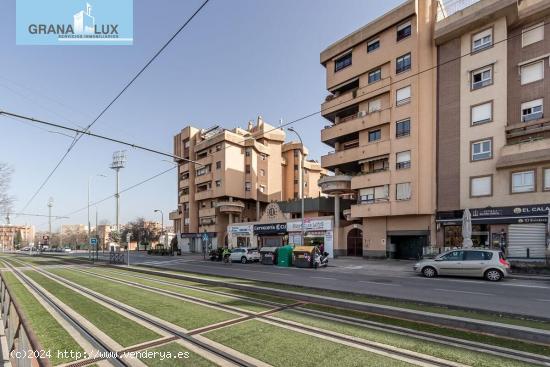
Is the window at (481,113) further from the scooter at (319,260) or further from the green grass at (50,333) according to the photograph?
the green grass at (50,333)

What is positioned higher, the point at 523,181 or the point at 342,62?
the point at 342,62

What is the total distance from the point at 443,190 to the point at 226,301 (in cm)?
2373

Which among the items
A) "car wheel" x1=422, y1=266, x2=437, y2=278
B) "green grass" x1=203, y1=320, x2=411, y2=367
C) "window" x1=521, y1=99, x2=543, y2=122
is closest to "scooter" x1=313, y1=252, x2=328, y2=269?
"car wheel" x1=422, y1=266, x2=437, y2=278

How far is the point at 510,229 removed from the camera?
76.7 feet

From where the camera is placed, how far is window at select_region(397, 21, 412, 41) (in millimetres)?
29581

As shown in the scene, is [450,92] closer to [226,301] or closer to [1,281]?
[226,301]

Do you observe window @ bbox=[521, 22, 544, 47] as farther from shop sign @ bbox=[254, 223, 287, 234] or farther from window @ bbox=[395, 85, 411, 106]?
shop sign @ bbox=[254, 223, 287, 234]

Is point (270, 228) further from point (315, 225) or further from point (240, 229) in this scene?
point (315, 225)

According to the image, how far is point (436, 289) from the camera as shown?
12680mm

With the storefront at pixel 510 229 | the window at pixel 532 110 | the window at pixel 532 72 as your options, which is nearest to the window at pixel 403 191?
the storefront at pixel 510 229

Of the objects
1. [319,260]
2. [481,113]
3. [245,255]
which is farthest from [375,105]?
[245,255]

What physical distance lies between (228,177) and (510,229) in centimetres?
3804

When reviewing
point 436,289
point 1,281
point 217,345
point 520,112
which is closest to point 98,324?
point 217,345

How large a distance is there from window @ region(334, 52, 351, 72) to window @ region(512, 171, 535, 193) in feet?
62.7
